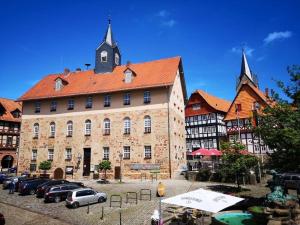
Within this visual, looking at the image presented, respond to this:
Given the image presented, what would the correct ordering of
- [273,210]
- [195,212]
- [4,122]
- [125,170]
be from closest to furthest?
[273,210]
[195,212]
[125,170]
[4,122]

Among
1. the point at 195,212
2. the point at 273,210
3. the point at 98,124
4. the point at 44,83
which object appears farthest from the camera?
the point at 44,83

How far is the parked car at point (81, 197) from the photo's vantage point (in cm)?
1953

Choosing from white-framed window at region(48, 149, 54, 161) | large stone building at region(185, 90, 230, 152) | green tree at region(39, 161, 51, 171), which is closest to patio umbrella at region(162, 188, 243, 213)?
green tree at region(39, 161, 51, 171)

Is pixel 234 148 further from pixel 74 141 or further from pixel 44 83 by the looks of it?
pixel 44 83

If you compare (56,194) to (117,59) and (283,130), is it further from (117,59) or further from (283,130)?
(117,59)

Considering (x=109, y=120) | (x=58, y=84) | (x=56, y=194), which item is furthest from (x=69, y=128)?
(x=56, y=194)

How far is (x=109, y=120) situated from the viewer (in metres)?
35.8

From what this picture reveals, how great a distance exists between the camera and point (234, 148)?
A: 77.2 feet

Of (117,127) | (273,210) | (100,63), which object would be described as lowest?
(273,210)

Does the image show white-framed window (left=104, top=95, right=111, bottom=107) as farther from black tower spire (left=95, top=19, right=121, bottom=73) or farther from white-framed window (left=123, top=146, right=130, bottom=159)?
white-framed window (left=123, top=146, right=130, bottom=159)

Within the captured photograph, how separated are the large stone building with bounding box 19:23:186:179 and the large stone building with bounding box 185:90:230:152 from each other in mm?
10296

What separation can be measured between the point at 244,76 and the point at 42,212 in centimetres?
5556

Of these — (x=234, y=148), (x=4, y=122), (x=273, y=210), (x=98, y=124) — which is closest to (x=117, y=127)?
(x=98, y=124)

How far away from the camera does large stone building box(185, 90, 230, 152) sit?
48.7m
